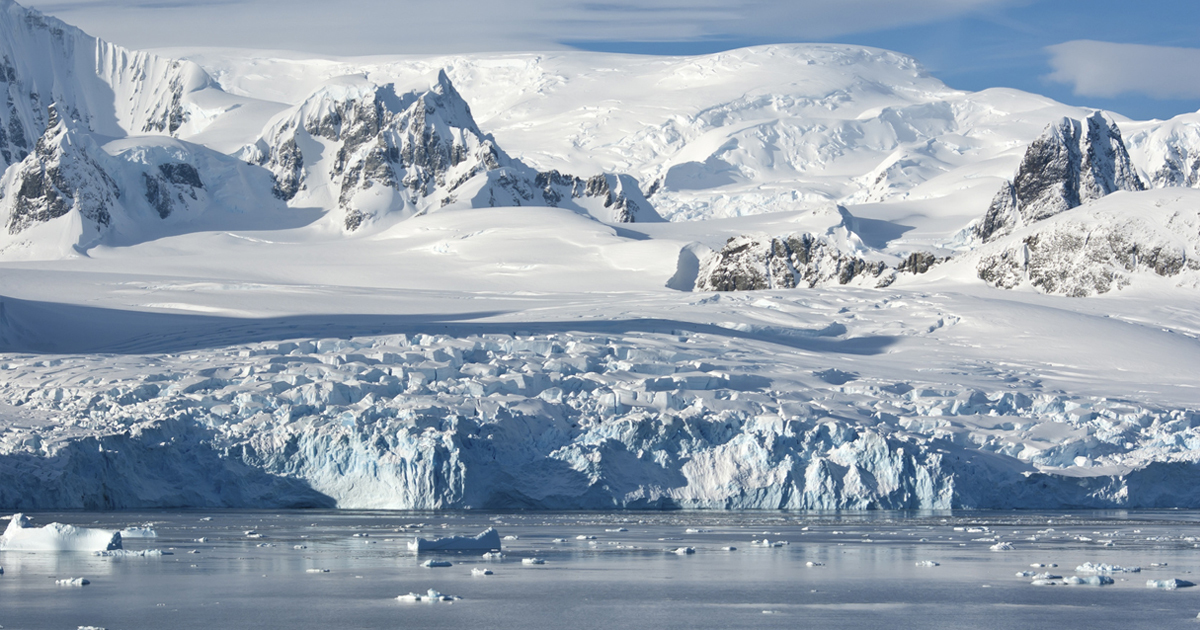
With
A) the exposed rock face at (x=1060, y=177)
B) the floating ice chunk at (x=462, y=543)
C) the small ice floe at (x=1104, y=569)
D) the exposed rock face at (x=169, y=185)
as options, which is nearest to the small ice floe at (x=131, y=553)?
the floating ice chunk at (x=462, y=543)

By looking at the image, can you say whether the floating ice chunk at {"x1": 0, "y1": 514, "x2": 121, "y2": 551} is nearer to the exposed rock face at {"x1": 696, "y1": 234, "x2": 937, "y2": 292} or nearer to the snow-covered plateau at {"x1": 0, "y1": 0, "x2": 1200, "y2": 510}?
the snow-covered plateau at {"x1": 0, "y1": 0, "x2": 1200, "y2": 510}

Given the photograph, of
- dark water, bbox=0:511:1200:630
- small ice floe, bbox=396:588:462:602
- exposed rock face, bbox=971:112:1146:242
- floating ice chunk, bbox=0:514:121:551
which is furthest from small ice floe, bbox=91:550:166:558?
exposed rock face, bbox=971:112:1146:242

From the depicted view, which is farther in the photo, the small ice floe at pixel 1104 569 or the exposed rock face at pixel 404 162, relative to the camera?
the exposed rock face at pixel 404 162

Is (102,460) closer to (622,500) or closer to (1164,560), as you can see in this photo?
(622,500)

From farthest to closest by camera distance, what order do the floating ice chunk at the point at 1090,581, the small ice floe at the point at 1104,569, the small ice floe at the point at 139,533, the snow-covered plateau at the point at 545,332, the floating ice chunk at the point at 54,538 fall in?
the snow-covered plateau at the point at 545,332
the small ice floe at the point at 139,533
the floating ice chunk at the point at 54,538
the small ice floe at the point at 1104,569
the floating ice chunk at the point at 1090,581

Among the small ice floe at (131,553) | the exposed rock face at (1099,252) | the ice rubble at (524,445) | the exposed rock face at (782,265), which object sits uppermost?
the exposed rock face at (782,265)

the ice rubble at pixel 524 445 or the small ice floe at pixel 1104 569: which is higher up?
the ice rubble at pixel 524 445

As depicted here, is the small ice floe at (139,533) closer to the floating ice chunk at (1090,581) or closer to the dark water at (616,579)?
the dark water at (616,579)
